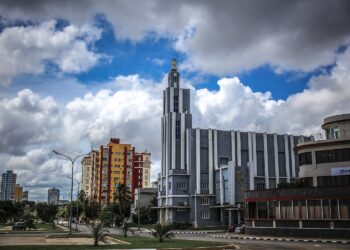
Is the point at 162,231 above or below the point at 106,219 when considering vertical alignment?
below

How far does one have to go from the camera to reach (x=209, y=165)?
86.9 meters

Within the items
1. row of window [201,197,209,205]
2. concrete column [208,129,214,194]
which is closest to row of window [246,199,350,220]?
row of window [201,197,209,205]

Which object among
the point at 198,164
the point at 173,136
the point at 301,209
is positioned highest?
the point at 173,136

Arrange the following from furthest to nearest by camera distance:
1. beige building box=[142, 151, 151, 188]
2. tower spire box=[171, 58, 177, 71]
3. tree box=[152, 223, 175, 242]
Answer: beige building box=[142, 151, 151, 188], tower spire box=[171, 58, 177, 71], tree box=[152, 223, 175, 242]

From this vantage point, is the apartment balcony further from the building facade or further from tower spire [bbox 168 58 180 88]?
tower spire [bbox 168 58 180 88]

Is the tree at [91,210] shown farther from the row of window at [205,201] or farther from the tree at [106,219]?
the row of window at [205,201]

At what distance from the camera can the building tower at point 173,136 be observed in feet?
288

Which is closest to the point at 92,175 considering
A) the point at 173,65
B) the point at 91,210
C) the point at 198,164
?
the point at 91,210

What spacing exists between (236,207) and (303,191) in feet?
118

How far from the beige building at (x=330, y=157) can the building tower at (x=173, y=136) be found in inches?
1570

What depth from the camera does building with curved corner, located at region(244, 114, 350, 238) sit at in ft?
Answer: 134

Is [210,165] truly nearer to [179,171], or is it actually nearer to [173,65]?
[179,171]

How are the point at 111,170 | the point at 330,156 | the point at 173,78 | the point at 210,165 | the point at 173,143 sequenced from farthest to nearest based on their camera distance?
the point at 111,170
the point at 173,78
the point at 173,143
the point at 210,165
the point at 330,156

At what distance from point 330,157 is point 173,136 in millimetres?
45279
